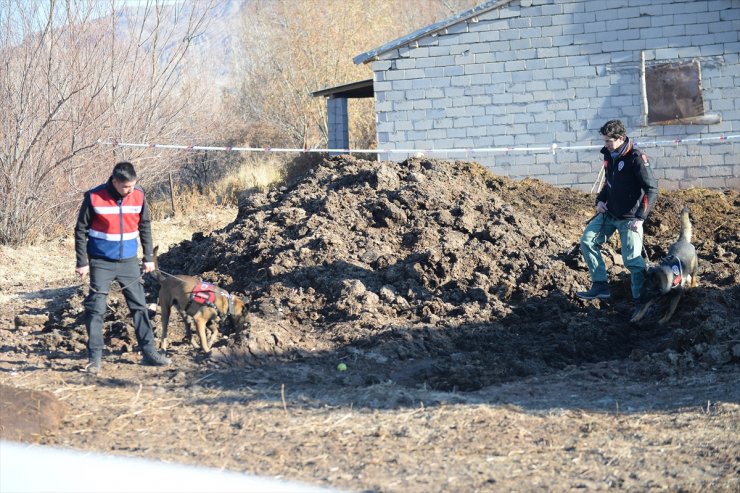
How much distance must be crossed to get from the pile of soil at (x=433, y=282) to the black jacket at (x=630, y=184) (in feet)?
3.99

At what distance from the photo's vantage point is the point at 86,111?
16078 mm

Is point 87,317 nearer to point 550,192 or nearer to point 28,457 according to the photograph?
point 28,457

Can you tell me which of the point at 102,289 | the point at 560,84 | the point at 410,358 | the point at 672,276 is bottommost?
the point at 410,358

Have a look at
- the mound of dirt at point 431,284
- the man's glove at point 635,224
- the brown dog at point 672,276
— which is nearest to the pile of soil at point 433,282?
the mound of dirt at point 431,284

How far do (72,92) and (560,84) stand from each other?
9.06 meters

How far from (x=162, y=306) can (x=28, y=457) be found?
4.84 m

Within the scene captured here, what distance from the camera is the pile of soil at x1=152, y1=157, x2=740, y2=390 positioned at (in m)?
8.31

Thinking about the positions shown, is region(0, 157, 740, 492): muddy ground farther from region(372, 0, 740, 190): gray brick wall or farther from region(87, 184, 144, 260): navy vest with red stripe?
region(372, 0, 740, 190): gray brick wall

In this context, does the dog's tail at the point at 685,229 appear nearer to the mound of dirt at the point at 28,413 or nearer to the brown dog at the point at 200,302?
the brown dog at the point at 200,302

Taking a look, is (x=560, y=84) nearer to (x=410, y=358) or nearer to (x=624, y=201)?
(x=624, y=201)

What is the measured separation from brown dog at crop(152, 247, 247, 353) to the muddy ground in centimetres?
22

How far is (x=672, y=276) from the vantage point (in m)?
8.81

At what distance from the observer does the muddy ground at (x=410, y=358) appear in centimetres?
565

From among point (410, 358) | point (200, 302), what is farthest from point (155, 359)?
point (410, 358)
